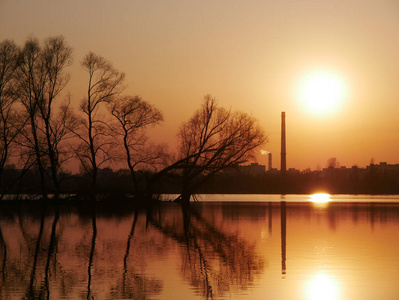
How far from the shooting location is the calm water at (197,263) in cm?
1462

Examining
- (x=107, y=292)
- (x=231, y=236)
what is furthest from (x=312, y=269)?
(x=231, y=236)

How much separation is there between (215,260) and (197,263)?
936 millimetres

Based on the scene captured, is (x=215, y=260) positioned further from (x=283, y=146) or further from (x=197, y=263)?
(x=283, y=146)

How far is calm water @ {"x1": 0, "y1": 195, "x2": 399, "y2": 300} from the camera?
1462cm

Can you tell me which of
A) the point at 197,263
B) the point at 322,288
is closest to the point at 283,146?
the point at 197,263

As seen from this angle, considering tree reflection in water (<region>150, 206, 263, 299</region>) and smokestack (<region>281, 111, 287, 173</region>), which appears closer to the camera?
tree reflection in water (<region>150, 206, 263, 299</region>)

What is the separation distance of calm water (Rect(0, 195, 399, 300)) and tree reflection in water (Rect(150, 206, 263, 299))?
28 millimetres

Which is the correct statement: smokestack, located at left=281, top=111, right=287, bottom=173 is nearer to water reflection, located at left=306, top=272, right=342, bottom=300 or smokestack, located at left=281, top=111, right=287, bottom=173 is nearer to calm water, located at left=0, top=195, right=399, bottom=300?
calm water, located at left=0, top=195, right=399, bottom=300

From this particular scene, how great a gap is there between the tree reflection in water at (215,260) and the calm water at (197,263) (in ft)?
0.09

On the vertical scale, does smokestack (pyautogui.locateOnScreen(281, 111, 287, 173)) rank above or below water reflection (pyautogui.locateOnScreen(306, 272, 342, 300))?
above

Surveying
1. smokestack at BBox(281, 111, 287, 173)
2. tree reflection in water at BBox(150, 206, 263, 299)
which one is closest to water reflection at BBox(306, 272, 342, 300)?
tree reflection in water at BBox(150, 206, 263, 299)

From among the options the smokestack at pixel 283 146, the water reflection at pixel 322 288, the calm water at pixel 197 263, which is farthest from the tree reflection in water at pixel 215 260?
the smokestack at pixel 283 146

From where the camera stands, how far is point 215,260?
20.2 metres

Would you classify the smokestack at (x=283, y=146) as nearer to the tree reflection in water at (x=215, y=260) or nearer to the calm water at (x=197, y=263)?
the calm water at (x=197, y=263)
